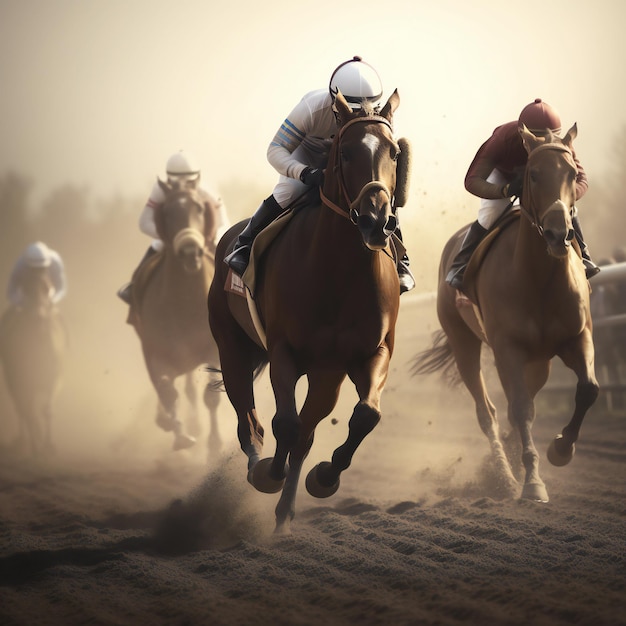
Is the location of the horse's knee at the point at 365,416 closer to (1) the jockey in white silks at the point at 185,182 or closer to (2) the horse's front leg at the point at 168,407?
(2) the horse's front leg at the point at 168,407

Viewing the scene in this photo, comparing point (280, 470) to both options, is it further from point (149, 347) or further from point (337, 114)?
point (149, 347)

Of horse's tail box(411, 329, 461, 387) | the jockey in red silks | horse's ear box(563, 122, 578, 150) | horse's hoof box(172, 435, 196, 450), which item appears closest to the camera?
horse's ear box(563, 122, 578, 150)

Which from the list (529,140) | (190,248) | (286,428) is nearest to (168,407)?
(190,248)

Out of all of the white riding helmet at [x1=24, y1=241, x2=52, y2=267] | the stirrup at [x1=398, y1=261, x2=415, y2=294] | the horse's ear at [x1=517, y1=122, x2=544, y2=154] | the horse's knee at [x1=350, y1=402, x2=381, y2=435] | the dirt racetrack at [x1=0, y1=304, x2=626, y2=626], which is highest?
the white riding helmet at [x1=24, y1=241, x2=52, y2=267]

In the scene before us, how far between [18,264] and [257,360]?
8.00 metres

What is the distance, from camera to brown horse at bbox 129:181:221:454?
33.6 feet

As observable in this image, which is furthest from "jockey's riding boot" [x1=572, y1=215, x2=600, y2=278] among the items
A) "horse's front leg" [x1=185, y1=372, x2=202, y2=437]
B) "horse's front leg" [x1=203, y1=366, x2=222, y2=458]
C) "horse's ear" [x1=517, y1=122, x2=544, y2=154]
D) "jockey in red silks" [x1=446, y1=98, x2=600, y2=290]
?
"horse's front leg" [x1=185, y1=372, x2=202, y2=437]

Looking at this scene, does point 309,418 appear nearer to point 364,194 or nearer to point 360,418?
point 360,418

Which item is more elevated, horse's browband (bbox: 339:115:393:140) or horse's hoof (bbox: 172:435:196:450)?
horse's browband (bbox: 339:115:393:140)

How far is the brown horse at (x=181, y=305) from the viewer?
10.2m

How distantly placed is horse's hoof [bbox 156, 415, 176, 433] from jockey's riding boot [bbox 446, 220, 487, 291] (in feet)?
11.2

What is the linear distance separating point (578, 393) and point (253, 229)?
92.1 inches

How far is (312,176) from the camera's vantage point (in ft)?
18.6

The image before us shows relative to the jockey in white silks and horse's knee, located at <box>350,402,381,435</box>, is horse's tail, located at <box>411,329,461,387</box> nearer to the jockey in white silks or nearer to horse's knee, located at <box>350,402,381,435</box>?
the jockey in white silks
